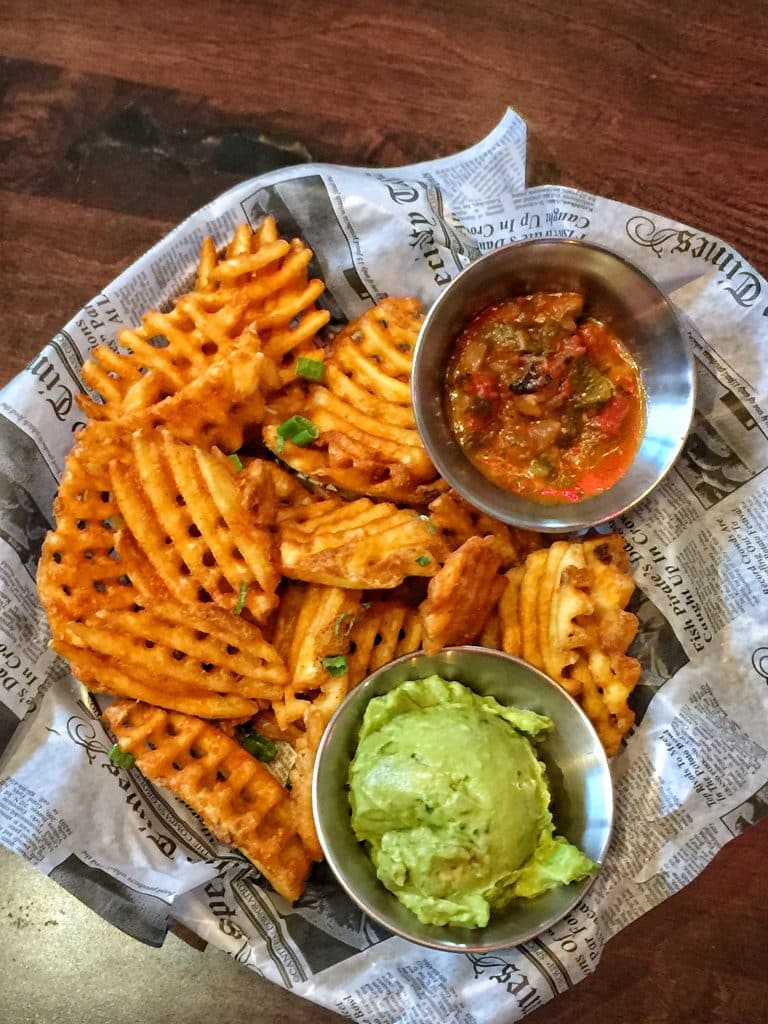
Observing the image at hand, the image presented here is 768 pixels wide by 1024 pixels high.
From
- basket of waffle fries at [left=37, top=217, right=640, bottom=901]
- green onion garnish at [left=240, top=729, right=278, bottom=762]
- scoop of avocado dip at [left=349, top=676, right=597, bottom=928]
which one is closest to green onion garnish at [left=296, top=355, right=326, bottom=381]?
basket of waffle fries at [left=37, top=217, right=640, bottom=901]

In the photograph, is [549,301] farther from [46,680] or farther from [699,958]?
[699,958]

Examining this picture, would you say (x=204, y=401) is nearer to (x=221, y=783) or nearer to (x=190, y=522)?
(x=190, y=522)

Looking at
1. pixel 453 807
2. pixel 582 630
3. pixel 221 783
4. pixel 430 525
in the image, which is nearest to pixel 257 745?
pixel 221 783

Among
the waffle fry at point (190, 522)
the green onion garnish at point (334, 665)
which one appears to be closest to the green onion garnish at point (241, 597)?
the waffle fry at point (190, 522)

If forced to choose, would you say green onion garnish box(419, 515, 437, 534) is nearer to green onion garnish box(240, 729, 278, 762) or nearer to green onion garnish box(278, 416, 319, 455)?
green onion garnish box(278, 416, 319, 455)

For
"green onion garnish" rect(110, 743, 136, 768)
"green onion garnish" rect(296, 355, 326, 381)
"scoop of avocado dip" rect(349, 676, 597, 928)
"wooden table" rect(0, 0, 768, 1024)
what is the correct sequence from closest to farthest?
"scoop of avocado dip" rect(349, 676, 597, 928), "green onion garnish" rect(110, 743, 136, 768), "green onion garnish" rect(296, 355, 326, 381), "wooden table" rect(0, 0, 768, 1024)

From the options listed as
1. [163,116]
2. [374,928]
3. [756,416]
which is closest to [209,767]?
[374,928]

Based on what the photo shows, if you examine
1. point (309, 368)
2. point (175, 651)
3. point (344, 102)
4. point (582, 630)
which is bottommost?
point (175, 651)
